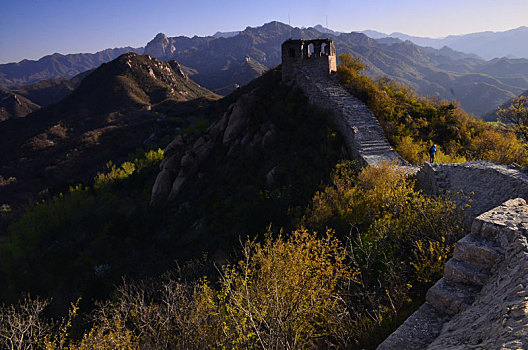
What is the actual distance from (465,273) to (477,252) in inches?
17.1

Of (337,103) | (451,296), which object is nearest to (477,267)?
(451,296)

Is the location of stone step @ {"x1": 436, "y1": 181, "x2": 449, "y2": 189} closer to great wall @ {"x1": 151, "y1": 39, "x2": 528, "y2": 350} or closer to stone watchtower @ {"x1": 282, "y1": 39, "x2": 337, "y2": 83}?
great wall @ {"x1": 151, "y1": 39, "x2": 528, "y2": 350}

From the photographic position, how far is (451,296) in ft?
16.5

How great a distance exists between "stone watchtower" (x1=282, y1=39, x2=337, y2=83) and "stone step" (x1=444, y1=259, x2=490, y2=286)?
1683 centimetres

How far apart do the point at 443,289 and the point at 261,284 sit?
11.8ft

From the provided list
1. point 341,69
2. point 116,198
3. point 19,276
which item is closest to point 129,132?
point 116,198

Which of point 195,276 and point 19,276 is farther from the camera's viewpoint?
point 19,276

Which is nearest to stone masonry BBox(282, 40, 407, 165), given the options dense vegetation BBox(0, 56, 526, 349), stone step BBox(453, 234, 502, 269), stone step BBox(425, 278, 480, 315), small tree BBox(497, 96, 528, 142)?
dense vegetation BBox(0, 56, 526, 349)

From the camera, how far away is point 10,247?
26.2 metres

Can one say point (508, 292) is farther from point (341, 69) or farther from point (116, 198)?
point (116, 198)

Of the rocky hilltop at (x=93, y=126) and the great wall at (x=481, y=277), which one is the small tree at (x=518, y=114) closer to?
the great wall at (x=481, y=277)

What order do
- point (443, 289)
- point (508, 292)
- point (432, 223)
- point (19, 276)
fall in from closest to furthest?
point (508, 292)
point (443, 289)
point (432, 223)
point (19, 276)

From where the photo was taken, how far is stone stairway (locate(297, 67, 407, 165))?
13.6 meters

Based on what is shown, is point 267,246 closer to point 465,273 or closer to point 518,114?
point 465,273
